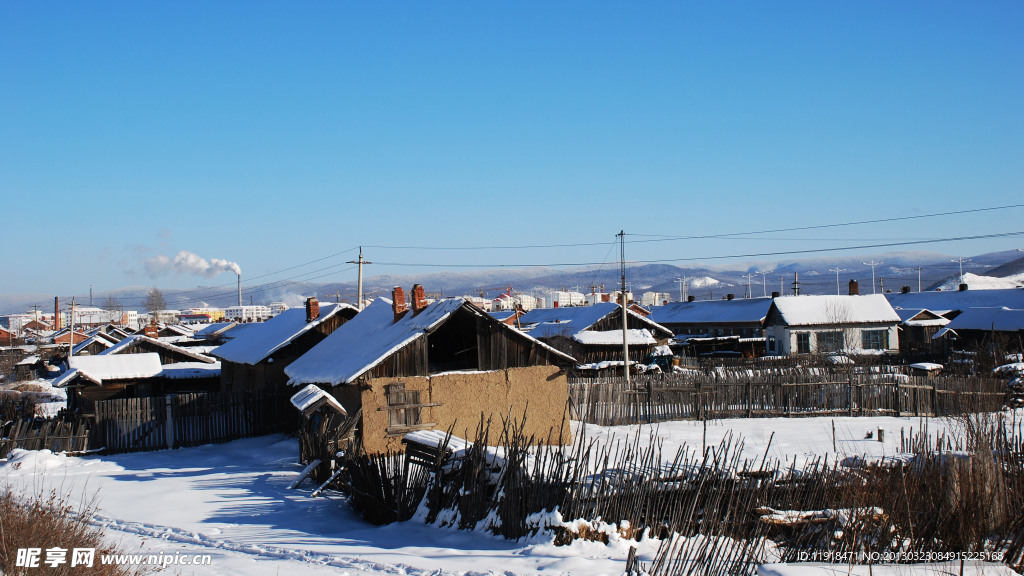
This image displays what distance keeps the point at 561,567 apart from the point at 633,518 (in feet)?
5.17

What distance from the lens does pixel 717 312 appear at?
64500mm

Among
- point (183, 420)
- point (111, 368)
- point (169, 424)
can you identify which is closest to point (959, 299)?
point (183, 420)

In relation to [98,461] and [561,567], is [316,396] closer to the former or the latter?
[98,461]

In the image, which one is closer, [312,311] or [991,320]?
[312,311]

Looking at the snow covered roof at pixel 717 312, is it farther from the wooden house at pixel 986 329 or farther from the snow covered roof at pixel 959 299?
the snow covered roof at pixel 959 299

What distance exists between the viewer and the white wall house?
49.4 metres

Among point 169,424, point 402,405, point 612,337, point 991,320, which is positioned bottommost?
point 169,424

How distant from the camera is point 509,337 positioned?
20.2 m

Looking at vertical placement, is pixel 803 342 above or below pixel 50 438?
above

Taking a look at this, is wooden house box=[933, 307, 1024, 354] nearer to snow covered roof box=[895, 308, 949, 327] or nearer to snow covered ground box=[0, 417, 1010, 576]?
snow covered roof box=[895, 308, 949, 327]

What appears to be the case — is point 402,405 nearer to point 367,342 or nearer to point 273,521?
point 367,342

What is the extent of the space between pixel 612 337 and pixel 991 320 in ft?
77.0

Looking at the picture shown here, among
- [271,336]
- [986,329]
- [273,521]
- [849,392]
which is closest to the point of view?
[273,521]

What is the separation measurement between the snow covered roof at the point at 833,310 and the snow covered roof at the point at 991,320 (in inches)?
151
